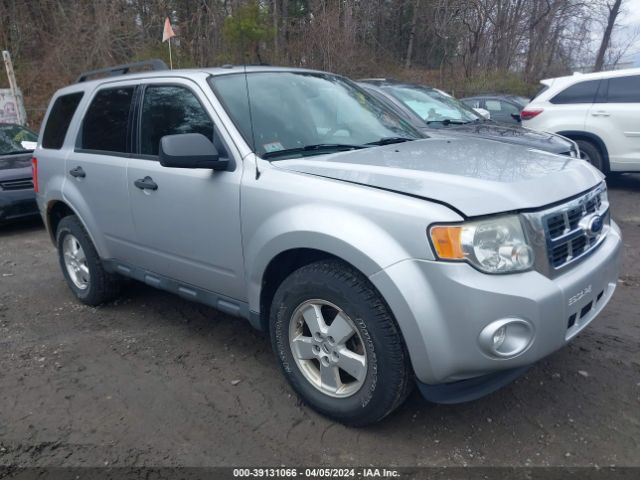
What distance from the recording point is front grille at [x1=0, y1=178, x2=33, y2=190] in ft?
24.6

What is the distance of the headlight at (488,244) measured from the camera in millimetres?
2371

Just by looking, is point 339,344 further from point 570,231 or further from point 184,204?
point 184,204

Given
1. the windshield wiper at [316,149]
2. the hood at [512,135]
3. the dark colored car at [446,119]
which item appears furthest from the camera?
the dark colored car at [446,119]

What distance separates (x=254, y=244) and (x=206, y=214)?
45cm

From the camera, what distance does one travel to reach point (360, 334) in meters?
2.66

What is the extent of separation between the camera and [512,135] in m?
6.22

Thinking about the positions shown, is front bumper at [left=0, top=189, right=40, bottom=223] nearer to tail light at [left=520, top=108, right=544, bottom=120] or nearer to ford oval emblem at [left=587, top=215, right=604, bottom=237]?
ford oval emblem at [left=587, top=215, right=604, bottom=237]

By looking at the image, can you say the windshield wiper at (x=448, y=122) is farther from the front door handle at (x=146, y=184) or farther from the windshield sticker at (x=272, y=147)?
the front door handle at (x=146, y=184)

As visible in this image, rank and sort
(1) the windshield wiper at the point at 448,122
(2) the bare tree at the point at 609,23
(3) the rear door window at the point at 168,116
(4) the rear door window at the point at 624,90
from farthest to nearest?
1. (2) the bare tree at the point at 609,23
2. (4) the rear door window at the point at 624,90
3. (1) the windshield wiper at the point at 448,122
4. (3) the rear door window at the point at 168,116

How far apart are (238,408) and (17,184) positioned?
5.95m

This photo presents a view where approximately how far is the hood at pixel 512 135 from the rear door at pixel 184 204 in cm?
309

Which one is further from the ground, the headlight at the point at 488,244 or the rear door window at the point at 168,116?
the rear door window at the point at 168,116

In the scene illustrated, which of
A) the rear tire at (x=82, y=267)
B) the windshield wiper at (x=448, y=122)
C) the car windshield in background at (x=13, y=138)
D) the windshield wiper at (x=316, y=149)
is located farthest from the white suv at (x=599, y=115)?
the car windshield in background at (x=13, y=138)

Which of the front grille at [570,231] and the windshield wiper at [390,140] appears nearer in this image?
the front grille at [570,231]
